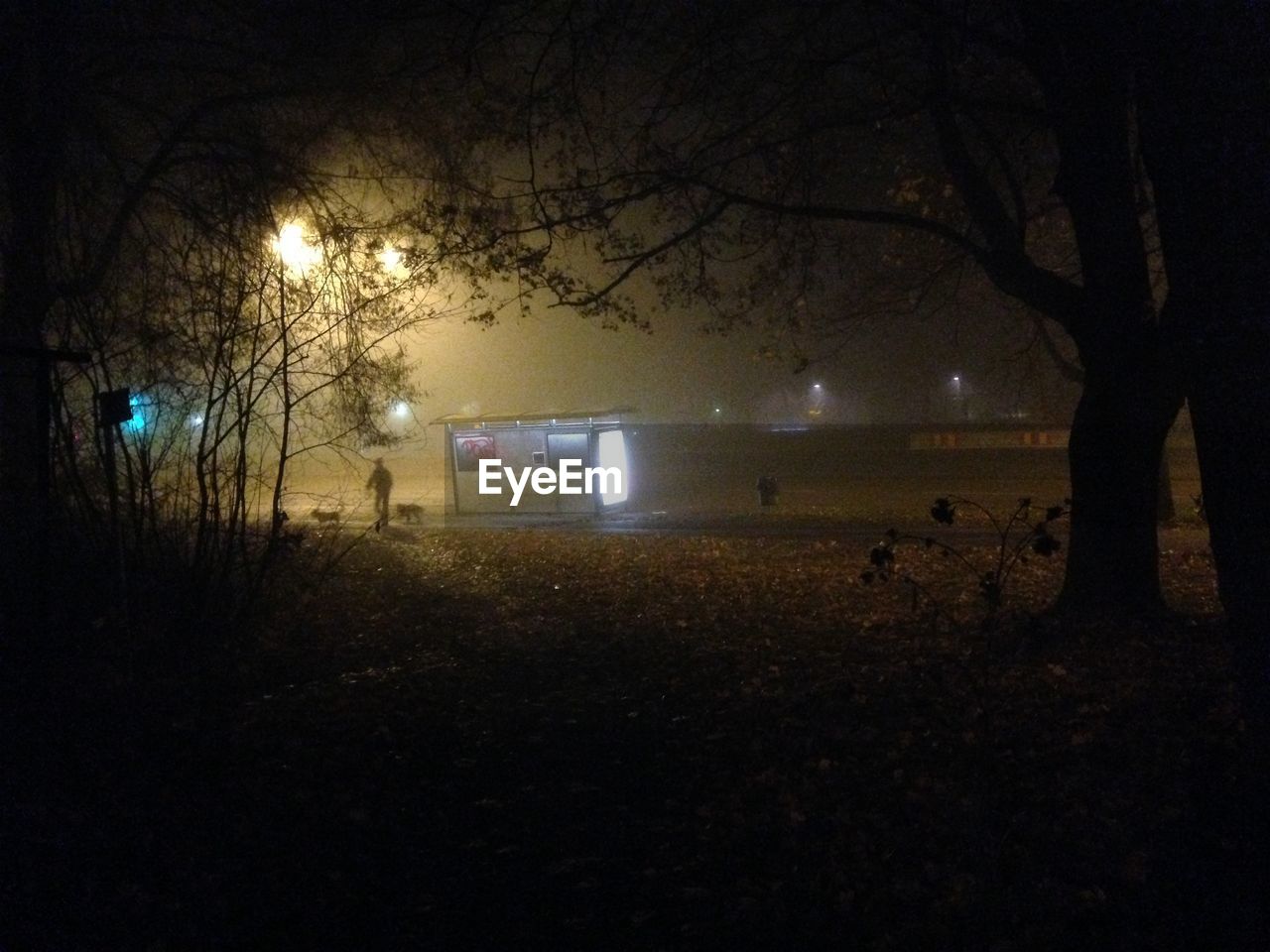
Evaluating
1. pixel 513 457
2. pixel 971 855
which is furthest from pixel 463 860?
pixel 513 457

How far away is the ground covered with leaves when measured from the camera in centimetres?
435

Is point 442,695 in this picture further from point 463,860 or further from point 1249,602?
point 1249,602

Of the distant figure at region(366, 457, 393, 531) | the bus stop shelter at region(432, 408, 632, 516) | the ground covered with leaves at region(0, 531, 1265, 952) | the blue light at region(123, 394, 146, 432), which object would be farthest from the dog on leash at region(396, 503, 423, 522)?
the blue light at region(123, 394, 146, 432)

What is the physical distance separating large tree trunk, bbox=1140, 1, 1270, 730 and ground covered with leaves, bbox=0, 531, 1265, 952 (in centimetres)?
115

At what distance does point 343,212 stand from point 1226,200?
8.52 meters

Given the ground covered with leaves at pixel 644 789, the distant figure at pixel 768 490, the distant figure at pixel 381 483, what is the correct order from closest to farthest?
the ground covered with leaves at pixel 644 789, the distant figure at pixel 381 483, the distant figure at pixel 768 490

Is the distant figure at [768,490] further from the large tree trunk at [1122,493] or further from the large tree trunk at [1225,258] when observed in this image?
the large tree trunk at [1225,258]

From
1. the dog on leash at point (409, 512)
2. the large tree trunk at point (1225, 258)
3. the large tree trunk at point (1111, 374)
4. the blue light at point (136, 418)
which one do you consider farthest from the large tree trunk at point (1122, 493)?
the dog on leash at point (409, 512)

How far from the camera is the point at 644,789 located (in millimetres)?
5938

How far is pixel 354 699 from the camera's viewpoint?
26.0 ft

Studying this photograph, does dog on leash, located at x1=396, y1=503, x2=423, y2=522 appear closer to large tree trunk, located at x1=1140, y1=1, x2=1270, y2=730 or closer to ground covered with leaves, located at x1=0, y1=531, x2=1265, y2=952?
ground covered with leaves, located at x1=0, y1=531, x2=1265, y2=952

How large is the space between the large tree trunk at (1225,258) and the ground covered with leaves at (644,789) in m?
1.15

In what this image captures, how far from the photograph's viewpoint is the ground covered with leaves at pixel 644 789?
4348 mm

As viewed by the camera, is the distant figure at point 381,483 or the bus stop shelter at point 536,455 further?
the distant figure at point 381,483
